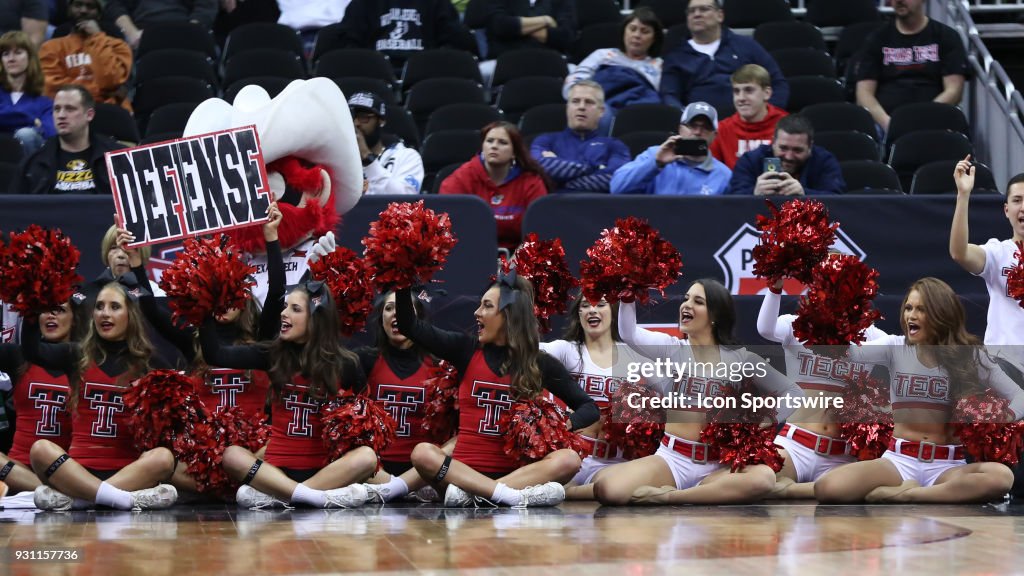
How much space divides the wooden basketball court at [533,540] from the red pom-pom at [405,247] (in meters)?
1.08

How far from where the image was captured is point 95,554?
5.21 metres

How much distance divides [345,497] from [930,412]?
2864 millimetres

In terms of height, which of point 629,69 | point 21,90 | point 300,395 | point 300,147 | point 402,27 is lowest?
point 300,395

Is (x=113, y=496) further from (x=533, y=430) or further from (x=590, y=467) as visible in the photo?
(x=590, y=467)

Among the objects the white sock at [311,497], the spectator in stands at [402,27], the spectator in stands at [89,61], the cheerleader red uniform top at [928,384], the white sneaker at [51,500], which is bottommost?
the white sneaker at [51,500]

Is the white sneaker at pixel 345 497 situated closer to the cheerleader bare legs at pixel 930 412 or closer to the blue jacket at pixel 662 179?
the cheerleader bare legs at pixel 930 412

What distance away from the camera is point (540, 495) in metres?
6.84

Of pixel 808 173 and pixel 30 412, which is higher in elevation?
pixel 808 173

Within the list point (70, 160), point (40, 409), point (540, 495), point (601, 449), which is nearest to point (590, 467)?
point (601, 449)

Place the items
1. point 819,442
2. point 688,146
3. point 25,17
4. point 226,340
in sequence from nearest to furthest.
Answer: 1. point 226,340
2. point 819,442
3. point 688,146
4. point 25,17

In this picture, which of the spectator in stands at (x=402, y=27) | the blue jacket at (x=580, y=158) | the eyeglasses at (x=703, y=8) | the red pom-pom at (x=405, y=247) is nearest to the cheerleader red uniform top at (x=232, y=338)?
the red pom-pom at (x=405, y=247)

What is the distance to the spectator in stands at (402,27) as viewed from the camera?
1055 cm

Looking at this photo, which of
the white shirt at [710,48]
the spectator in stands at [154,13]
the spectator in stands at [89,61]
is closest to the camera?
the spectator in stands at [89,61]

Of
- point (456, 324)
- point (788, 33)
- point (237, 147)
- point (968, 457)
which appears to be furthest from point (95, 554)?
point (788, 33)
